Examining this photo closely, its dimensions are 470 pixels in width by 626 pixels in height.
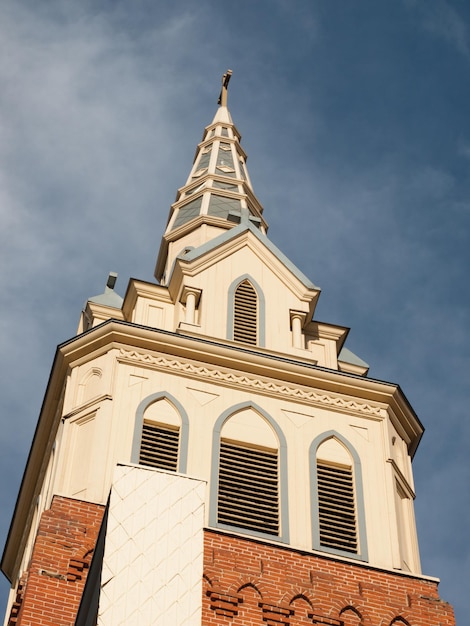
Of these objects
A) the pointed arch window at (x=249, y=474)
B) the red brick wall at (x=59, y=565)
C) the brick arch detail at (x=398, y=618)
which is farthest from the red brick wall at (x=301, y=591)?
the red brick wall at (x=59, y=565)

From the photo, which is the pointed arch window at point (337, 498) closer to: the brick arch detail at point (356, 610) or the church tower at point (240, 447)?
the church tower at point (240, 447)

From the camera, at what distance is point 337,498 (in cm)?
2617

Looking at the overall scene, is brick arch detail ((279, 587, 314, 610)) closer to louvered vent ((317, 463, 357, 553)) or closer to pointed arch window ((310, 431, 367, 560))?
pointed arch window ((310, 431, 367, 560))

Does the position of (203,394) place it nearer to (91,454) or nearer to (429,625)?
(91,454)

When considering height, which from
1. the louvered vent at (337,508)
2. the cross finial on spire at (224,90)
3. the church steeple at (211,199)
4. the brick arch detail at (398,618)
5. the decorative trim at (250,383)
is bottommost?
the brick arch detail at (398,618)

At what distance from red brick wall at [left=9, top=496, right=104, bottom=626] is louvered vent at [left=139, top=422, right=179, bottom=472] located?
1.83 m

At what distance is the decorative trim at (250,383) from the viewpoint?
27641mm

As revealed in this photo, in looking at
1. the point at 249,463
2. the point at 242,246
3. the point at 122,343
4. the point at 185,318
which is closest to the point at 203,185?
the point at 242,246

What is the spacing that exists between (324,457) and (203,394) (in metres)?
2.72

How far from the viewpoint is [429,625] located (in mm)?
23438

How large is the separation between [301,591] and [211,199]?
51.7ft

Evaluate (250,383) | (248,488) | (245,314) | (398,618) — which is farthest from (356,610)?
(245,314)

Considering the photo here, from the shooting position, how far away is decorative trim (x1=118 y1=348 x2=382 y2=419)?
27641 millimetres

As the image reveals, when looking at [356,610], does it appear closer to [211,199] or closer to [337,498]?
[337,498]
